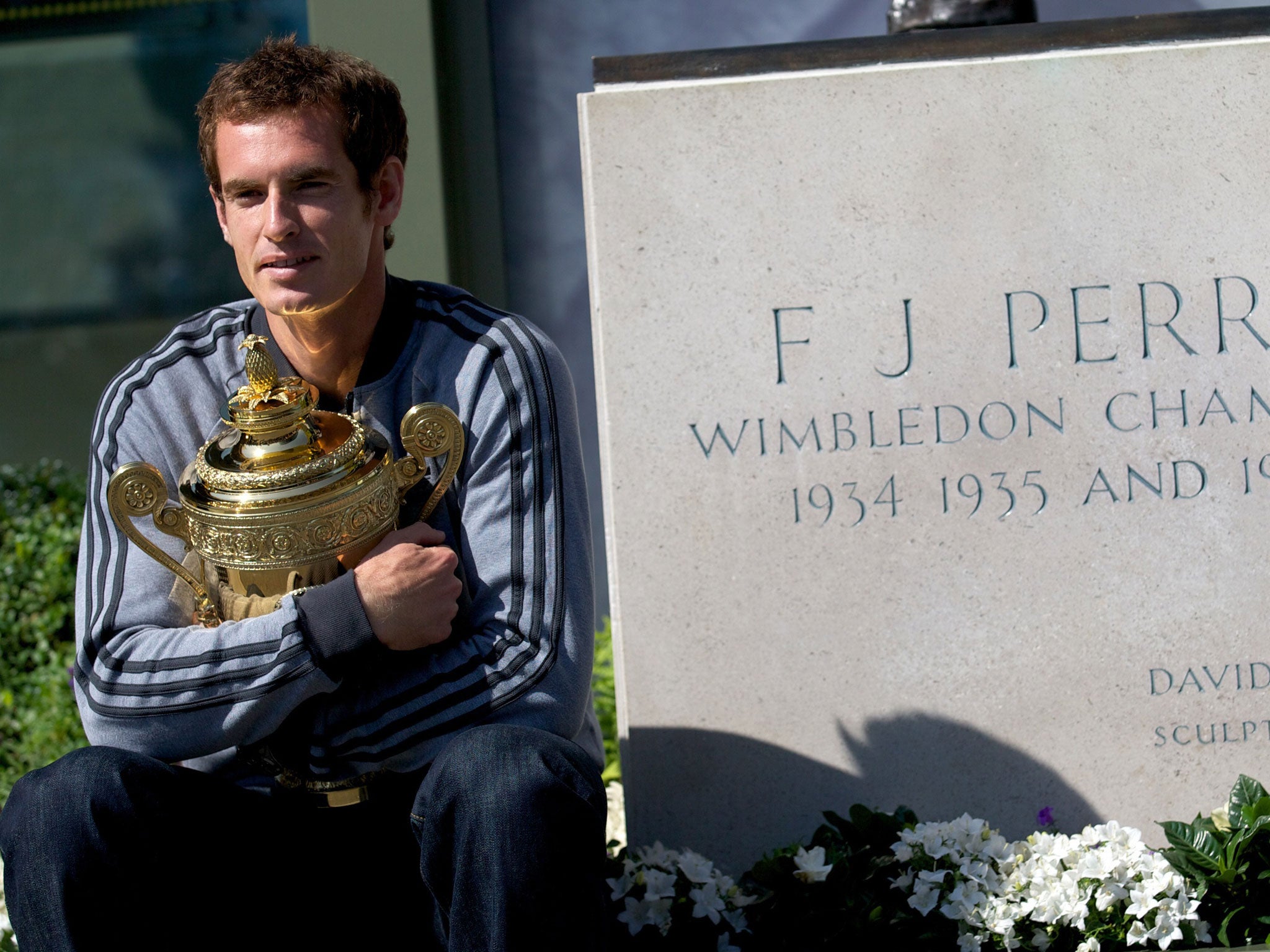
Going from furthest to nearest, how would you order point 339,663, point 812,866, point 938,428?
point 938,428
point 812,866
point 339,663

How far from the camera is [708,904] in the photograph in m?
2.34

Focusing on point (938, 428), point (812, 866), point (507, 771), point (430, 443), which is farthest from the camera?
point (938, 428)

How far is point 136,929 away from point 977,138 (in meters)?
1.89

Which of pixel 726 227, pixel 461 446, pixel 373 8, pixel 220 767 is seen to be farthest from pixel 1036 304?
pixel 373 8

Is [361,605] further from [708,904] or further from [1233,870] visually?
[1233,870]

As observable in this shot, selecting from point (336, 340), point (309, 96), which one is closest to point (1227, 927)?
point (336, 340)

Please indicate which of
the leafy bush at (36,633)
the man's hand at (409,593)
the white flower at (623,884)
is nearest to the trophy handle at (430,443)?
the man's hand at (409,593)

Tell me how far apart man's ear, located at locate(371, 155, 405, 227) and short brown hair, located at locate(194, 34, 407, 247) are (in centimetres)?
2

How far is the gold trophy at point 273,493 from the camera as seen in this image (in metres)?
1.96

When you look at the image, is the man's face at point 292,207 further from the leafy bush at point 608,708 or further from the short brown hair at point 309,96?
the leafy bush at point 608,708

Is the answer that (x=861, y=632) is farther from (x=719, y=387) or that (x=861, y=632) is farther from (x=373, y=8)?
(x=373, y=8)

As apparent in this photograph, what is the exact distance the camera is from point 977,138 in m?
2.56

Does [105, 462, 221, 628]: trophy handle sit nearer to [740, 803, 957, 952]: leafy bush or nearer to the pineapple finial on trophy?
the pineapple finial on trophy

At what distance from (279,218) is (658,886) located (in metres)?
1.23
